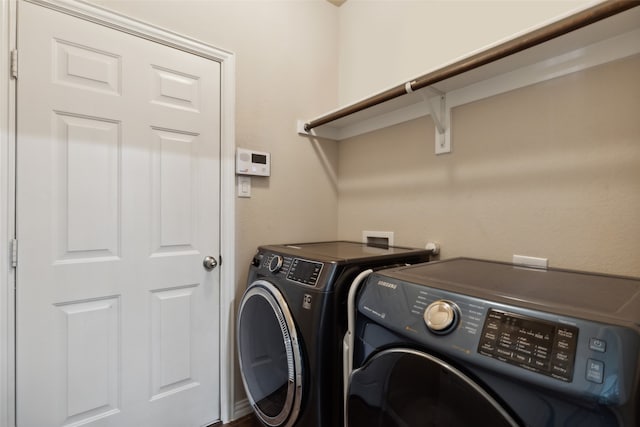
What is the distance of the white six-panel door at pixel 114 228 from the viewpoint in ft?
4.13

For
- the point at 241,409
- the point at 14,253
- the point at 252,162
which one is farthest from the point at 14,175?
the point at 241,409

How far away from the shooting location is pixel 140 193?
1479mm

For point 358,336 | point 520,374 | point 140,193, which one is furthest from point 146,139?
point 520,374

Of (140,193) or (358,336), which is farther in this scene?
(140,193)

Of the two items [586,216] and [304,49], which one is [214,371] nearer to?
[586,216]

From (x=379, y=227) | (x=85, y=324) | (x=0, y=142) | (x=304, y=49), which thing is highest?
(x=304, y=49)

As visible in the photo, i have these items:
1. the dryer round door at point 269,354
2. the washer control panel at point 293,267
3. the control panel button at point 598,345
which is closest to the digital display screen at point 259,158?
the washer control panel at point 293,267

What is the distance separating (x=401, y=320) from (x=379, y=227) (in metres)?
1.10

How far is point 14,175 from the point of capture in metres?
1.21

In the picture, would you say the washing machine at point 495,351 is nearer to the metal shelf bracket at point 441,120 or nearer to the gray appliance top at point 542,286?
the gray appliance top at point 542,286

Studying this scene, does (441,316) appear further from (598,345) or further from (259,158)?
(259,158)

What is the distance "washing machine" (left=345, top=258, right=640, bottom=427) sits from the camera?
0.56 meters

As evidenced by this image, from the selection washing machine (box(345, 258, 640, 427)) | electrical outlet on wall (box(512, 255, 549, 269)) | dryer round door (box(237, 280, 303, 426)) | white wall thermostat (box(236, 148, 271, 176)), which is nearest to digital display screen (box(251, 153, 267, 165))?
white wall thermostat (box(236, 148, 271, 176))

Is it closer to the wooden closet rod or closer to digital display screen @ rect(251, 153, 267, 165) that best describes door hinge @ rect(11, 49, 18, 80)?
digital display screen @ rect(251, 153, 267, 165)
